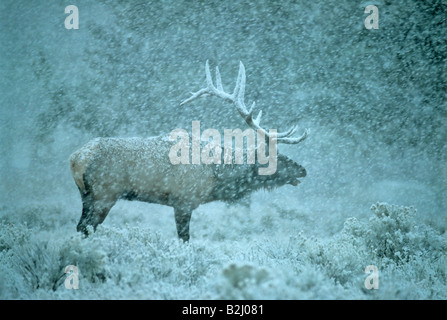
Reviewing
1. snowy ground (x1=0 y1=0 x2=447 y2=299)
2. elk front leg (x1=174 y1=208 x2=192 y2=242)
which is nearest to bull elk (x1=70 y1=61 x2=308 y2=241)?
elk front leg (x1=174 y1=208 x2=192 y2=242)

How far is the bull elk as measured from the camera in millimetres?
3279

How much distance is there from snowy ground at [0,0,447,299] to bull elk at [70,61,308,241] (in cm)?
103

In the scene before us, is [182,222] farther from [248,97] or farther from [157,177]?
[248,97]

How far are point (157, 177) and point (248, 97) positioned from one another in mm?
3218

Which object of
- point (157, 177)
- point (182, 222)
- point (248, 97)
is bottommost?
point (182, 222)

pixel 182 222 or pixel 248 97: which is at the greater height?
pixel 248 97

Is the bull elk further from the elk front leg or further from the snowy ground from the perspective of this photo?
the snowy ground

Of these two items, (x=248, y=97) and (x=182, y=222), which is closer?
(x=182, y=222)

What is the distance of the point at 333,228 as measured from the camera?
17.4 ft

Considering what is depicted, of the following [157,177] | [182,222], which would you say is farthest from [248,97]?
[182,222]

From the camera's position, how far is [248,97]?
6.26 meters

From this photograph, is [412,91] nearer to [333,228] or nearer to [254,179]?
[333,228]

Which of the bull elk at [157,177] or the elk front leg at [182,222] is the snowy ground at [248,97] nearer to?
the bull elk at [157,177]

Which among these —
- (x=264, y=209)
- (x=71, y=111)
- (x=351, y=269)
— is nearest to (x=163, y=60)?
(x=71, y=111)
